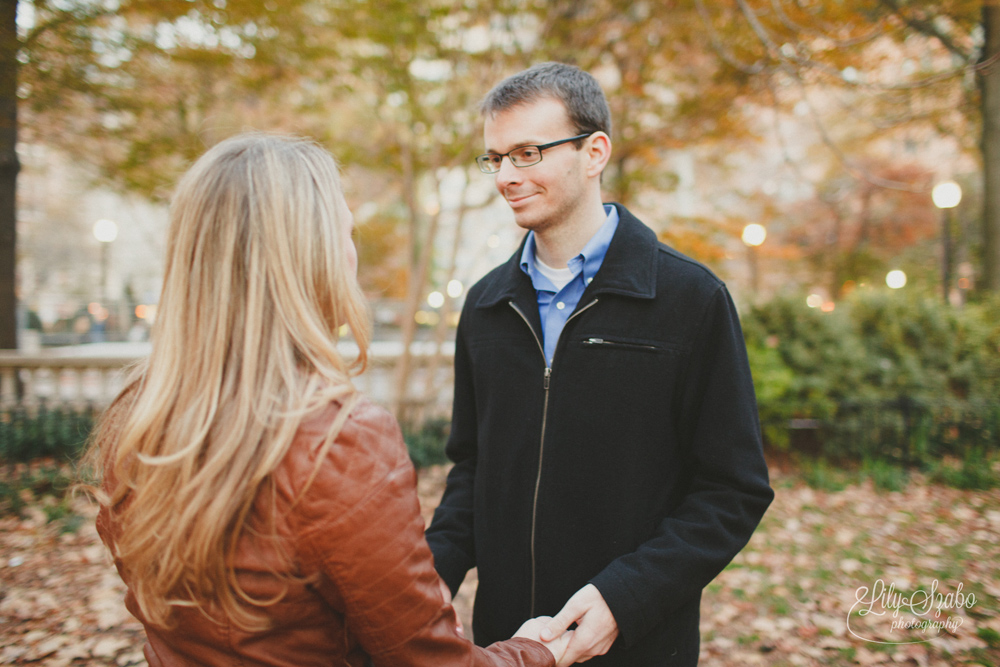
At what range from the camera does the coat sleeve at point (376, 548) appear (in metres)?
1.07

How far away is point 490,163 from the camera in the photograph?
206 cm

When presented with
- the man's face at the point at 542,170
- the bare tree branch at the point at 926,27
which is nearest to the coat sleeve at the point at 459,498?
the man's face at the point at 542,170

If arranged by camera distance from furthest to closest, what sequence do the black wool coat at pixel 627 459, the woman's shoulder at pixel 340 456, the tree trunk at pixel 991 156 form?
the tree trunk at pixel 991 156 < the black wool coat at pixel 627 459 < the woman's shoulder at pixel 340 456

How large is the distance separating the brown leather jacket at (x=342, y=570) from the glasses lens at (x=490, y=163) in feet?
3.67

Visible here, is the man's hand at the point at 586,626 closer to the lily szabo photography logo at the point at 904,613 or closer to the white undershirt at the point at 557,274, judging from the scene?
the white undershirt at the point at 557,274

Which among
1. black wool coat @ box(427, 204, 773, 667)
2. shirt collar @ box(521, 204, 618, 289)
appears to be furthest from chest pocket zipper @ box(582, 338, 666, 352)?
shirt collar @ box(521, 204, 618, 289)

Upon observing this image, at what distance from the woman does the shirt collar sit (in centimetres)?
89

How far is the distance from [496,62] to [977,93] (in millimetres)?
8812

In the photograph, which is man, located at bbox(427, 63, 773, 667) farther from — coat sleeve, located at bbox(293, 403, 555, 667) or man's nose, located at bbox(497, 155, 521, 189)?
coat sleeve, located at bbox(293, 403, 555, 667)

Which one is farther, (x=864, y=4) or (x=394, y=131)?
(x=394, y=131)

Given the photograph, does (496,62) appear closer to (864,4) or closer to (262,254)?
(864,4)

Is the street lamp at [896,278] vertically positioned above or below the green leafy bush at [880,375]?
above

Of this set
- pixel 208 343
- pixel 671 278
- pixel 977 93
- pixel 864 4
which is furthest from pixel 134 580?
pixel 977 93

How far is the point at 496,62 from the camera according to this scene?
716 cm
